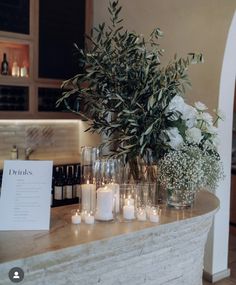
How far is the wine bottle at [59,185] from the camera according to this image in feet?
12.6

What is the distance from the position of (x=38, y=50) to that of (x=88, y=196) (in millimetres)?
3021

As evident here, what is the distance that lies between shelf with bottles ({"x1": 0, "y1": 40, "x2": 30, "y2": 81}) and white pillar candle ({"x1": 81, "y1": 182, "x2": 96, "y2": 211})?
2877mm

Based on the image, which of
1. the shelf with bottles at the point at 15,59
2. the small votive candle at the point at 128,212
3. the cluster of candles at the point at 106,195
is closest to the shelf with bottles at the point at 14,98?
the shelf with bottles at the point at 15,59

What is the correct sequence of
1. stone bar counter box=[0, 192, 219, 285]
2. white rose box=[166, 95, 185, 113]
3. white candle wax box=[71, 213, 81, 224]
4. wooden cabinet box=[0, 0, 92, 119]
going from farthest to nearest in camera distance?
wooden cabinet box=[0, 0, 92, 119]
white rose box=[166, 95, 185, 113]
white candle wax box=[71, 213, 81, 224]
stone bar counter box=[0, 192, 219, 285]

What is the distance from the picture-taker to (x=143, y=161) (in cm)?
190

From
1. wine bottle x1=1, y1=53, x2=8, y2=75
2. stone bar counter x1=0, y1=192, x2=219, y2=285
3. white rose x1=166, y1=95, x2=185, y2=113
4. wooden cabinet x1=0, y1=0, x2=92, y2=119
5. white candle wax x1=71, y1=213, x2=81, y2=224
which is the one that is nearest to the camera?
stone bar counter x1=0, y1=192, x2=219, y2=285

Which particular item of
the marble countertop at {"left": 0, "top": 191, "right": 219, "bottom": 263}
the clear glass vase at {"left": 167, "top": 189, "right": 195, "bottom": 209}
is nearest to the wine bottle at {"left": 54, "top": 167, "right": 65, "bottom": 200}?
the marble countertop at {"left": 0, "top": 191, "right": 219, "bottom": 263}

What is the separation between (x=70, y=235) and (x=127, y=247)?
23 centimetres

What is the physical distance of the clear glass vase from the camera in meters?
1.79

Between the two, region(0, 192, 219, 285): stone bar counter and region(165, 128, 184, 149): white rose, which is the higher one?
region(165, 128, 184, 149): white rose

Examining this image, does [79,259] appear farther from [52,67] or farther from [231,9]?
[52,67]

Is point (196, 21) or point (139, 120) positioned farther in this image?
point (196, 21)

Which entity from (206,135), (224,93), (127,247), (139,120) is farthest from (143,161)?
(224,93)

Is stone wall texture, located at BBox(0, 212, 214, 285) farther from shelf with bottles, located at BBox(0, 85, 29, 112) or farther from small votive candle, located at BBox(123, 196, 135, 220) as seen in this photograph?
shelf with bottles, located at BBox(0, 85, 29, 112)
